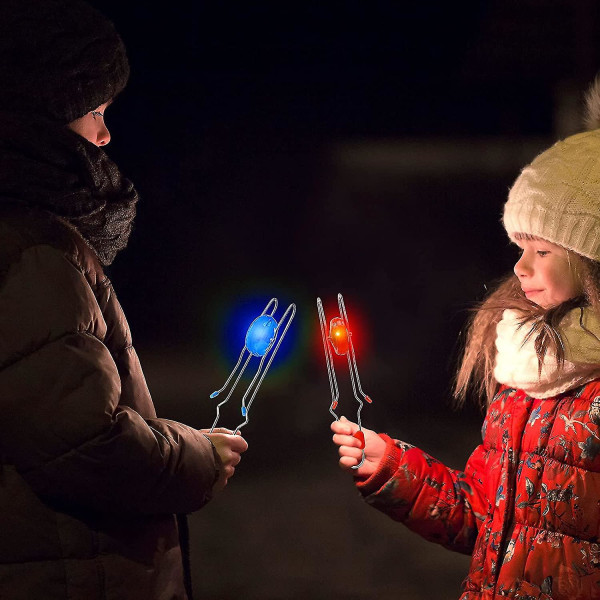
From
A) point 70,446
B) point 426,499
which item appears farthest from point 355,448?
point 70,446

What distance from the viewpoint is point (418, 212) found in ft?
6.98

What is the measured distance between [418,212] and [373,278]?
0.71ft

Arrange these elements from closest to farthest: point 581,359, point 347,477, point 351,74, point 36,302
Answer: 1. point 36,302
2. point 581,359
3. point 351,74
4. point 347,477

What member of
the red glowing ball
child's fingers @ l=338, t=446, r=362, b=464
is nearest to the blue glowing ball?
the red glowing ball

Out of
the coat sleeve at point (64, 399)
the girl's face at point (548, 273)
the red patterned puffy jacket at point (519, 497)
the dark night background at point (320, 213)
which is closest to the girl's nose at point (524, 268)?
the girl's face at point (548, 273)

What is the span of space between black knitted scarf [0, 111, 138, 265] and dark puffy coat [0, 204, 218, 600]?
0.09ft

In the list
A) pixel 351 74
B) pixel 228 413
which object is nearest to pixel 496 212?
pixel 351 74

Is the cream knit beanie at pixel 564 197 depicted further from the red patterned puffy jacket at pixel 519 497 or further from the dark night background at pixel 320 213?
the dark night background at pixel 320 213

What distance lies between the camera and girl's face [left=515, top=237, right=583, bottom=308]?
122cm

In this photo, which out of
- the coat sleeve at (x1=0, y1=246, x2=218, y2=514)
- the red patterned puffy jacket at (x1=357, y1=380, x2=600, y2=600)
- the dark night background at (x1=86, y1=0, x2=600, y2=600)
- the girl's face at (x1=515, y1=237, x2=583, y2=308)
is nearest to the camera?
the coat sleeve at (x1=0, y1=246, x2=218, y2=514)

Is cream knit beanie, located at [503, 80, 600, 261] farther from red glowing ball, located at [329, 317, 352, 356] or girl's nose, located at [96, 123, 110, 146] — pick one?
girl's nose, located at [96, 123, 110, 146]

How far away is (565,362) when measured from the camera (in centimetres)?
117

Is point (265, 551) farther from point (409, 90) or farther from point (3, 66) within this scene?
point (3, 66)

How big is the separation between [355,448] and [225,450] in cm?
23
